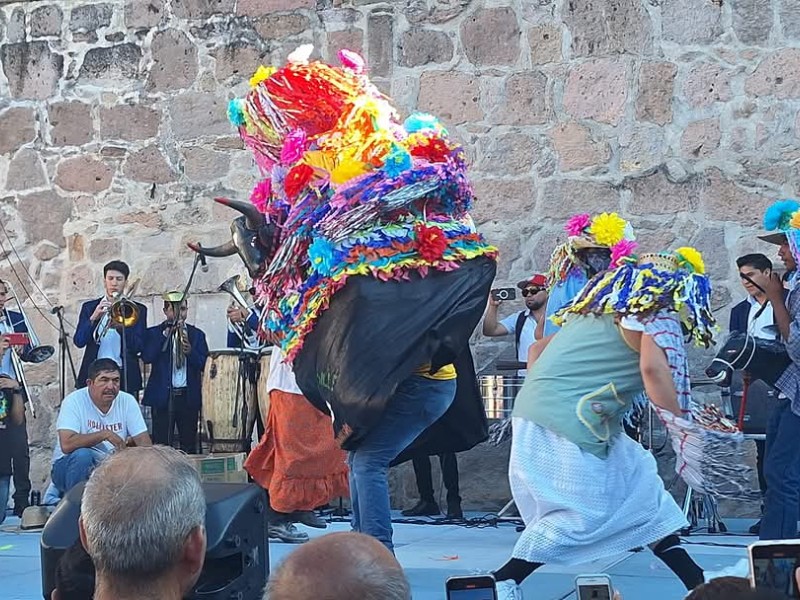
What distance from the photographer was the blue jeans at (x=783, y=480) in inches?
224

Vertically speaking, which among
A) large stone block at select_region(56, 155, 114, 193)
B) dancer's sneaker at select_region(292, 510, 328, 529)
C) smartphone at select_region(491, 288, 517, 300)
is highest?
large stone block at select_region(56, 155, 114, 193)

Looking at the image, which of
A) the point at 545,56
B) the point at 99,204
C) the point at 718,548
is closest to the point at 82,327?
the point at 99,204

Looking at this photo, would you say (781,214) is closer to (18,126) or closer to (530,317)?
(530,317)

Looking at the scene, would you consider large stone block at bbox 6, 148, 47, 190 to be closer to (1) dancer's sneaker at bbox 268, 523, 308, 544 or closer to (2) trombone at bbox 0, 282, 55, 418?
(2) trombone at bbox 0, 282, 55, 418

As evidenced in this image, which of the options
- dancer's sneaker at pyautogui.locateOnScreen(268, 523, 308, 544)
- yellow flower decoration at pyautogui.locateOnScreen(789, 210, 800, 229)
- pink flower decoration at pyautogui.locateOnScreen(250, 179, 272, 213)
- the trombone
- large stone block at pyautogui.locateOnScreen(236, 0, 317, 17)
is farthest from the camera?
large stone block at pyautogui.locateOnScreen(236, 0, 317, 17)

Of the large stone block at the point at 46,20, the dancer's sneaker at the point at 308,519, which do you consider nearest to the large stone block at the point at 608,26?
the dancer's sneaker at the point at 308,519

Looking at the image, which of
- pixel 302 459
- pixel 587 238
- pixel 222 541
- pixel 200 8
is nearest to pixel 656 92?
pixel 587 238

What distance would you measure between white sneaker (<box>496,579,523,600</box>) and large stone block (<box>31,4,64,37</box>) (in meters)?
7.19

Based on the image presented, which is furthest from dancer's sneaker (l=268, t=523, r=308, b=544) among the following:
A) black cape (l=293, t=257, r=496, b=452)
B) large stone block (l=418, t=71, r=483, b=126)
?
large stone block (l=418, t=71, r=483, b=126)

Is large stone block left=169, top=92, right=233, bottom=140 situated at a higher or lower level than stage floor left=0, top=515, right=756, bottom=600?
higher

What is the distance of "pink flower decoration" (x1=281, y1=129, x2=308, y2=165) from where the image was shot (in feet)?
15.6

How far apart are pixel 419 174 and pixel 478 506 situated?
4.75 meters

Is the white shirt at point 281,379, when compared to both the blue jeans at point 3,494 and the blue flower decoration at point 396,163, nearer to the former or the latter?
the blue flower decoration at point 396,163

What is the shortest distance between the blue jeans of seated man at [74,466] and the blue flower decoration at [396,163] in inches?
158
